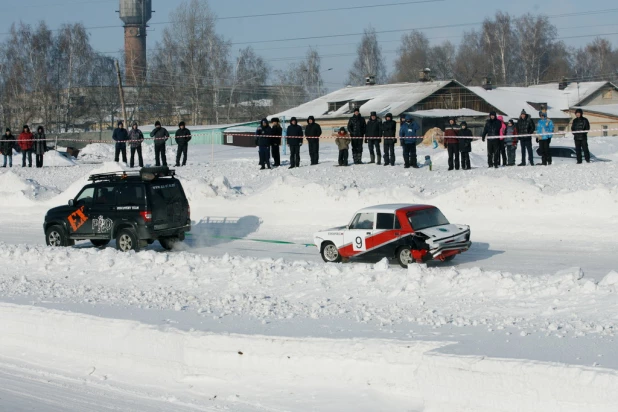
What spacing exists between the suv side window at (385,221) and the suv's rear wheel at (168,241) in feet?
20.1

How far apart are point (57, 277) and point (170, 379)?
680 centimetres

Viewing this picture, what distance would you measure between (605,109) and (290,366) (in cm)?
7374

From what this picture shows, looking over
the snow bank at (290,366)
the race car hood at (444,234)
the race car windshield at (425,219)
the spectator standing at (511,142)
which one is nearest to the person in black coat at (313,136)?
the spectator standing at (511,142)

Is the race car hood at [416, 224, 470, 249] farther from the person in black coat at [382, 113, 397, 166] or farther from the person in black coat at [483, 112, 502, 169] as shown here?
the person in black coat at [382, 113, 397, 166]

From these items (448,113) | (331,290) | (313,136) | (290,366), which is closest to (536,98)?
(448,113)

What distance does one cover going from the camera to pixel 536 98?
79.6 meters

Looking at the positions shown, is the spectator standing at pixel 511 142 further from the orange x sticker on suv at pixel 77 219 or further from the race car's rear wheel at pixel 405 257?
the orange x sticker on suv at pixel 77 219

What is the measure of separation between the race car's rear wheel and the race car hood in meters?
0.46

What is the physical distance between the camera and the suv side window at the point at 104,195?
21.2 meters

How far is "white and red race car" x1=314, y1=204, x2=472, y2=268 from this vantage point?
17.1 metres

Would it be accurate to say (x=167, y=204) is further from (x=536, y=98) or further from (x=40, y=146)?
(x=536, y=98)

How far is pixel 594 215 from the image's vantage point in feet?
69.6

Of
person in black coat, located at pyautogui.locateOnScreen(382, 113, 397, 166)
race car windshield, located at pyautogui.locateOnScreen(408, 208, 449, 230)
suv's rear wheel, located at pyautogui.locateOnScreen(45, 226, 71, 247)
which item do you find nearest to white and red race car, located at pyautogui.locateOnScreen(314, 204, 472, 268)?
race car windshield, located at pyautogui.locateOnScreen(408, 208, 449, 230)

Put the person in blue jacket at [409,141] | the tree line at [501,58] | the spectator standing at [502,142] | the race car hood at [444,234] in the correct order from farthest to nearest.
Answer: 1. the tree line at [501,58]
2. the person in blue jacket at [409,141]
3. the spectator standing at [502,142]
4. the race car hood at [444,234]
